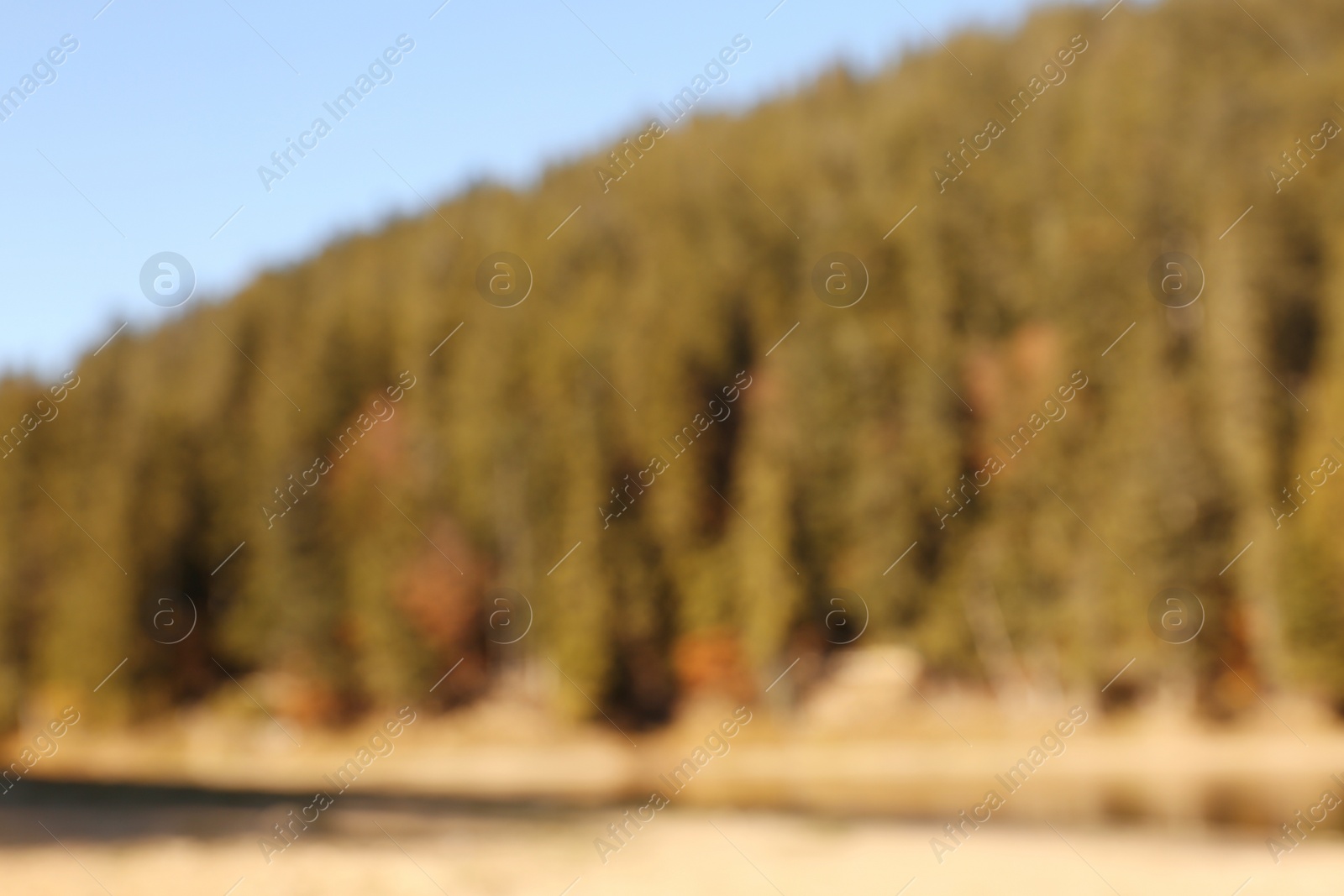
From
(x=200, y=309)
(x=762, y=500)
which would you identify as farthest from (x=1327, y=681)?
(x=200, y=309)

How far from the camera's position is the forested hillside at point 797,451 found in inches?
1987

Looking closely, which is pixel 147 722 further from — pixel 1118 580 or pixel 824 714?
pixel 1118 580

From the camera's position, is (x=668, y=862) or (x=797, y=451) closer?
(x=668, y=862)

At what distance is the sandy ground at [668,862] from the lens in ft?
56.4

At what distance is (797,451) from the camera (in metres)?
59.5

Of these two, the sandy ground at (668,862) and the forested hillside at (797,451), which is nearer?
the sandy ground at (668,862)

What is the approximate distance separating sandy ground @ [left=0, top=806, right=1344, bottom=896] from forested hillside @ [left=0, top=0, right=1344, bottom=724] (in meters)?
26.9

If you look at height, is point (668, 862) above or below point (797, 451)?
above

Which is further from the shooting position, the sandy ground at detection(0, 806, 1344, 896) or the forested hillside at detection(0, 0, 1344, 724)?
the forested hillside at detection(0, 0, 1344, 724)

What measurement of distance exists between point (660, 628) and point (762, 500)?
879 centimetres

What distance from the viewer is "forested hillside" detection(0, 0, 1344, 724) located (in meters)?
50.5

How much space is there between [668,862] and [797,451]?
41.0 m

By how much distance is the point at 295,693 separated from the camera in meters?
58.3

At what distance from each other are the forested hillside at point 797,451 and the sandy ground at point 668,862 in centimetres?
2690
